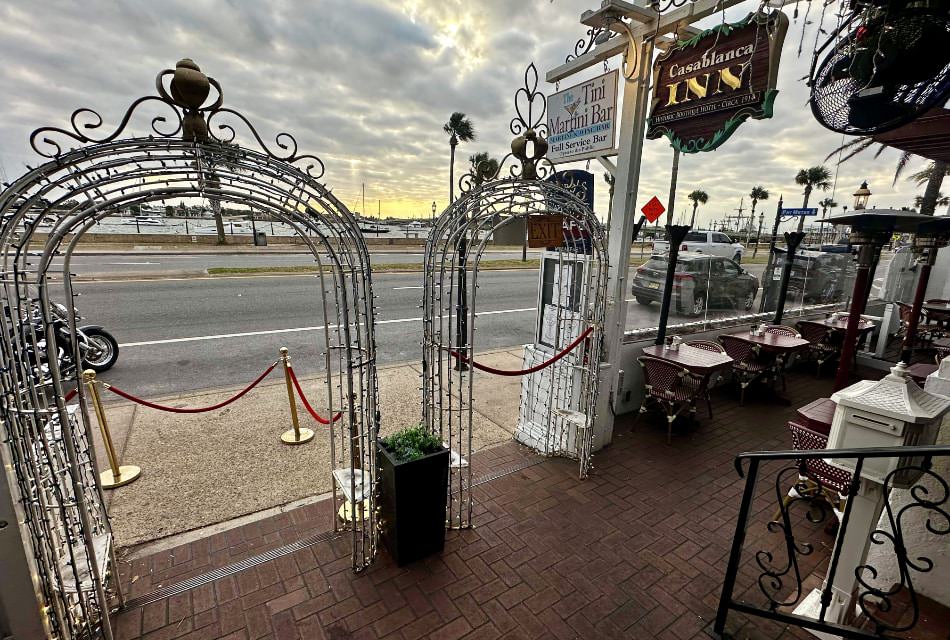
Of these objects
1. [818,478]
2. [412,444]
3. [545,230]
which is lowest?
[818,478]

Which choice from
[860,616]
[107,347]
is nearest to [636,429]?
[860,616]

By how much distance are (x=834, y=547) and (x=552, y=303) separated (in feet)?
10.1

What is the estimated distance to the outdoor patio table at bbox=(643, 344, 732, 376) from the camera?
16.4 ft

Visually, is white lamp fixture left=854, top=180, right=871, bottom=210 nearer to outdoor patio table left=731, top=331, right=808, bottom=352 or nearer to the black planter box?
outdoor patio table left=731, top=331, right=808, bottom=352

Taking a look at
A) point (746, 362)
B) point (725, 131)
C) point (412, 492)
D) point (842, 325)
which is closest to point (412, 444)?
point (412, 492)

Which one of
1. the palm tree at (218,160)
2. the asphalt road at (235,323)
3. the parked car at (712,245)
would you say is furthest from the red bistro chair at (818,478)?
the parked car at (712,245)

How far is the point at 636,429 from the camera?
5.35 metres

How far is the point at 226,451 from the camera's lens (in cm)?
461

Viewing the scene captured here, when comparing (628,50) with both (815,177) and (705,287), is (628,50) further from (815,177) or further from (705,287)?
(815,177)

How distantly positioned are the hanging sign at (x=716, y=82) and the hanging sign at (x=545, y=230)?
1308mm

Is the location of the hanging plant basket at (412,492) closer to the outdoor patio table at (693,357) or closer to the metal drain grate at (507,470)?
the metal drain grate at (507,470)

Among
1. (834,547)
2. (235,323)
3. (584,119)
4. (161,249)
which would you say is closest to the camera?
(834,547)

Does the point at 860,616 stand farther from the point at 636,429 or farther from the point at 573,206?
the point at 573,206

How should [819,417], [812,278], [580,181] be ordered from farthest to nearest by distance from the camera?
[812,278]
[580,181]
[819,417]
